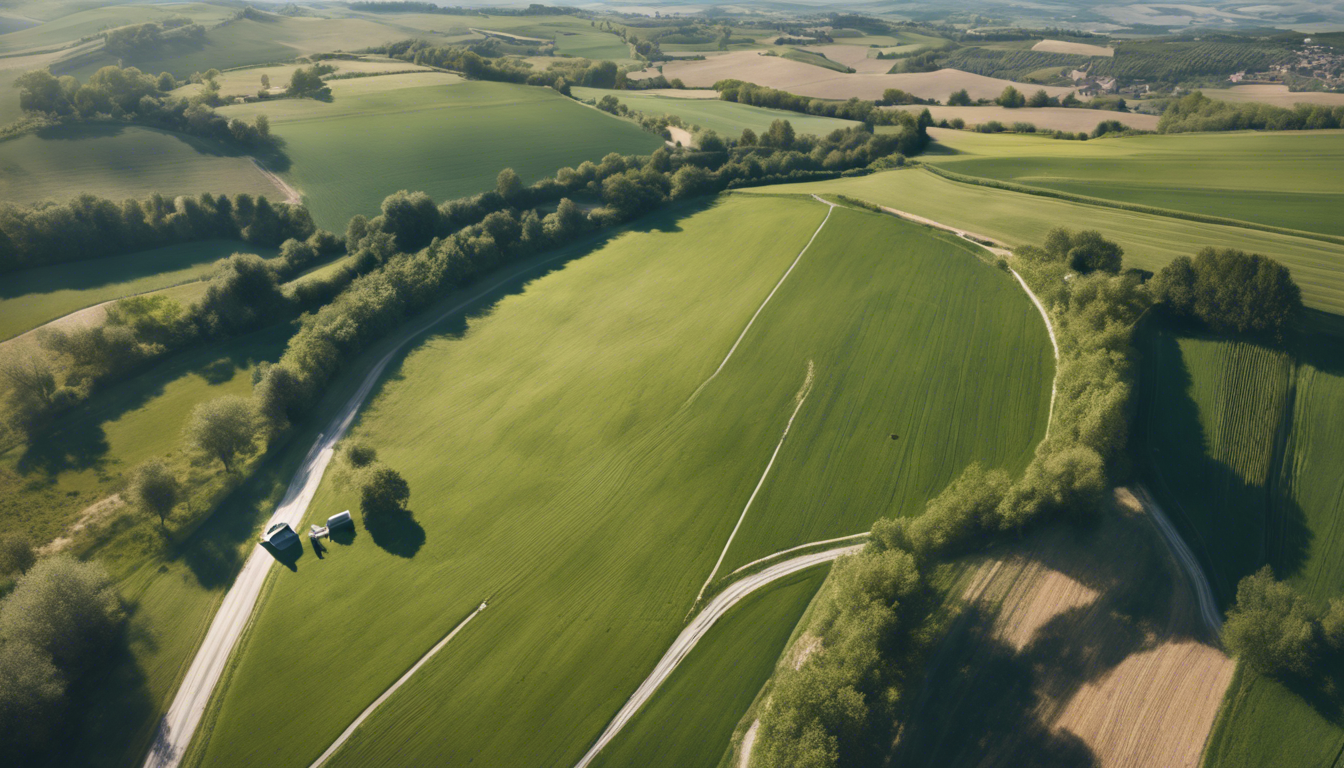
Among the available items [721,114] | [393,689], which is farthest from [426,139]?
[393,689]

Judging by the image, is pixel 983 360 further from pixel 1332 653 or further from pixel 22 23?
pixel 22 23

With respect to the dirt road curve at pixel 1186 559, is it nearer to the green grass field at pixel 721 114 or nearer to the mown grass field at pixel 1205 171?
the mown grass field at pixel 1205 171

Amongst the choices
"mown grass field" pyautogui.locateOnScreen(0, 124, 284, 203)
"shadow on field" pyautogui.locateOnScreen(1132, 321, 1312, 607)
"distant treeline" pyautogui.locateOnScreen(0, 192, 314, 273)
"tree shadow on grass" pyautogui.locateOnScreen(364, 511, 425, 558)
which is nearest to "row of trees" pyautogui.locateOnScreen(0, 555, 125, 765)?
"tree shadow on grass" pyautogui.locateOnScreen(364, 511, 425, 558)

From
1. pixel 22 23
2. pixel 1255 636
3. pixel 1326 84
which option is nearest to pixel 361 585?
pixel 1255 636

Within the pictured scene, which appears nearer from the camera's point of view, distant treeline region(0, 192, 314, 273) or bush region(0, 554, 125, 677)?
bush region(0, 554, 125, 677)

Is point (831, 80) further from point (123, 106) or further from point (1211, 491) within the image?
point (123, 106)

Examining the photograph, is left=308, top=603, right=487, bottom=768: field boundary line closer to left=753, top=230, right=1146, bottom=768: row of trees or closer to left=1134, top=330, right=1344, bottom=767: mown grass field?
left=753, top=230, right=1146, bottom=768: row of trees
